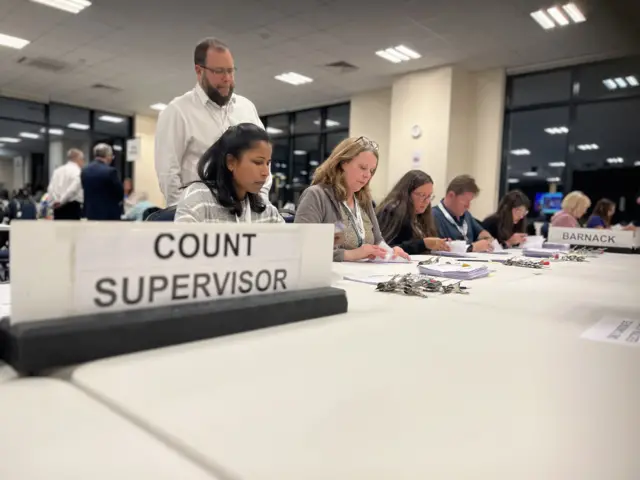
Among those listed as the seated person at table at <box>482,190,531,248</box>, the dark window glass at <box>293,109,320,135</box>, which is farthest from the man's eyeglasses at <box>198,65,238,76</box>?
the dark window glass at <box>293,109,320,135</box>

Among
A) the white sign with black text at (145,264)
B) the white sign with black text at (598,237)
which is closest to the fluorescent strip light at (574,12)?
the white sign with black text at (598,237)

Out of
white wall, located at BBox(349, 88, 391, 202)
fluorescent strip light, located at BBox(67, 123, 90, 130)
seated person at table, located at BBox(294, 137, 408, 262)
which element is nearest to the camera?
seated person at table, located at BBox(294, 137, 408, 262)

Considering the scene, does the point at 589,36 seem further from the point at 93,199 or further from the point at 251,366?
the point at 251,366

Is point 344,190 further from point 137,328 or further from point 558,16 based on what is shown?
point 558,16

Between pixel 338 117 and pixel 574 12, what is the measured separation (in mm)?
4368

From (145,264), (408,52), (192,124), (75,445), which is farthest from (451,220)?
(408,52)

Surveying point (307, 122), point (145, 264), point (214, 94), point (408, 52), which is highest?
point (408, 52)

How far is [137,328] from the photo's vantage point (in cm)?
57

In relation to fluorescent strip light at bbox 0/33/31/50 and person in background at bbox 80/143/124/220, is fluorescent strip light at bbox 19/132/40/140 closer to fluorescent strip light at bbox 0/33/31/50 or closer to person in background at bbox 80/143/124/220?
fluorescent strip light at bbox 0/33/31/50

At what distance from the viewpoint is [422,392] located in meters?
0.48

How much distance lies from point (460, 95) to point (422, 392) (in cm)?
616

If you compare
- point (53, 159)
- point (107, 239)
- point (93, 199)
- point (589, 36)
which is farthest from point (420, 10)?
point (53, 159)

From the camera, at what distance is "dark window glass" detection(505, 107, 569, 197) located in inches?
240

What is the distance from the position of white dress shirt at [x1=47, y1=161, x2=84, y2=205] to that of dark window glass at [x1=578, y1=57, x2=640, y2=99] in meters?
5.86
